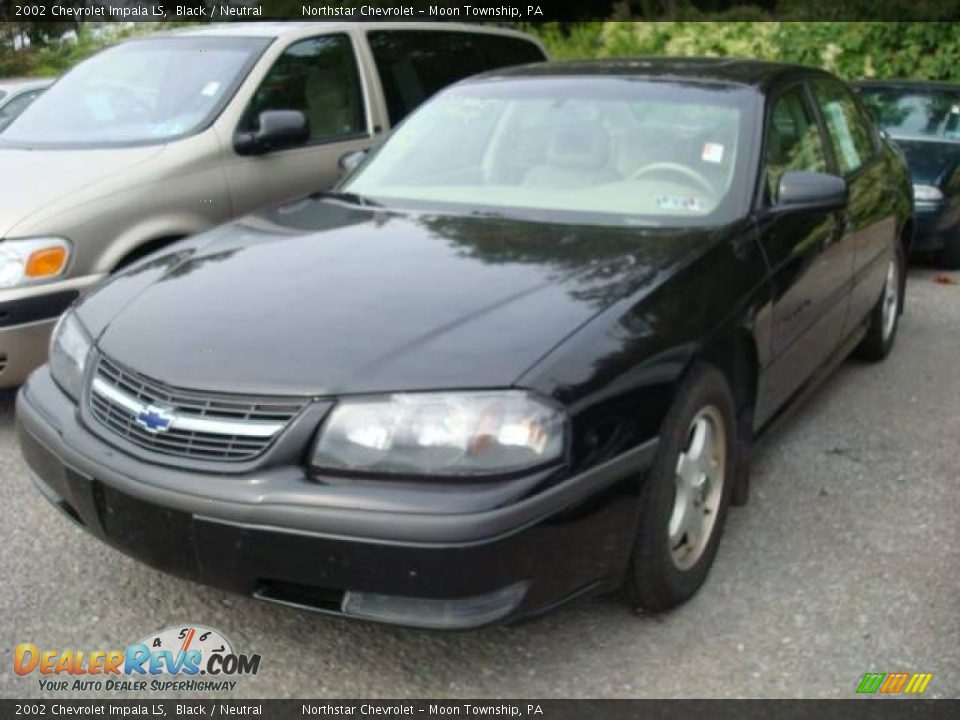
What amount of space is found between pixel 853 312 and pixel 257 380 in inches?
116

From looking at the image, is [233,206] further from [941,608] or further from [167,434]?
[941,608]

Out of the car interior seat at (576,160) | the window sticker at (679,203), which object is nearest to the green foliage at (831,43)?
the car interior seat at (576,160)

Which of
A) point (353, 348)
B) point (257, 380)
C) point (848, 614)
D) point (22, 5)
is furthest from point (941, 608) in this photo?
point (22, 5)

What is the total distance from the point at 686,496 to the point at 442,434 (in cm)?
90

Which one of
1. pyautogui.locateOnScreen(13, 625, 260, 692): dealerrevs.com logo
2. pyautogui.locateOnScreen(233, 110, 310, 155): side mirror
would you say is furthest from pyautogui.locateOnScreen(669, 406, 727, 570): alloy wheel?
pyautogui.locateOnScreen(233, 110, 310, 155): side mirror

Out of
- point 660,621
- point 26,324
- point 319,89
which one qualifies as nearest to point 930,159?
point 319,89

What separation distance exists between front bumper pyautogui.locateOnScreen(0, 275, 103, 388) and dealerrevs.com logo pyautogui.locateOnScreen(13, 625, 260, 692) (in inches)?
66.2

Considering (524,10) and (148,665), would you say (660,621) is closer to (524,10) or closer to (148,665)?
(148,665)

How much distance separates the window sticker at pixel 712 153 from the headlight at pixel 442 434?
1575 mm

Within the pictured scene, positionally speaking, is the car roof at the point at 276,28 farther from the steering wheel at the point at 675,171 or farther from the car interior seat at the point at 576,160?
the steering wheel at the point at 675,171

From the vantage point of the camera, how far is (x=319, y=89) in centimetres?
605

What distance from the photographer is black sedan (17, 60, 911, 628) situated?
2.45m

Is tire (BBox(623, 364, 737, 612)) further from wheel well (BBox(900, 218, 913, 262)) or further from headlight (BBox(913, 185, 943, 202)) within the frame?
headlight (BBox(913, 185, 943, 202))

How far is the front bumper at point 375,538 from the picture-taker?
2.39 meters
